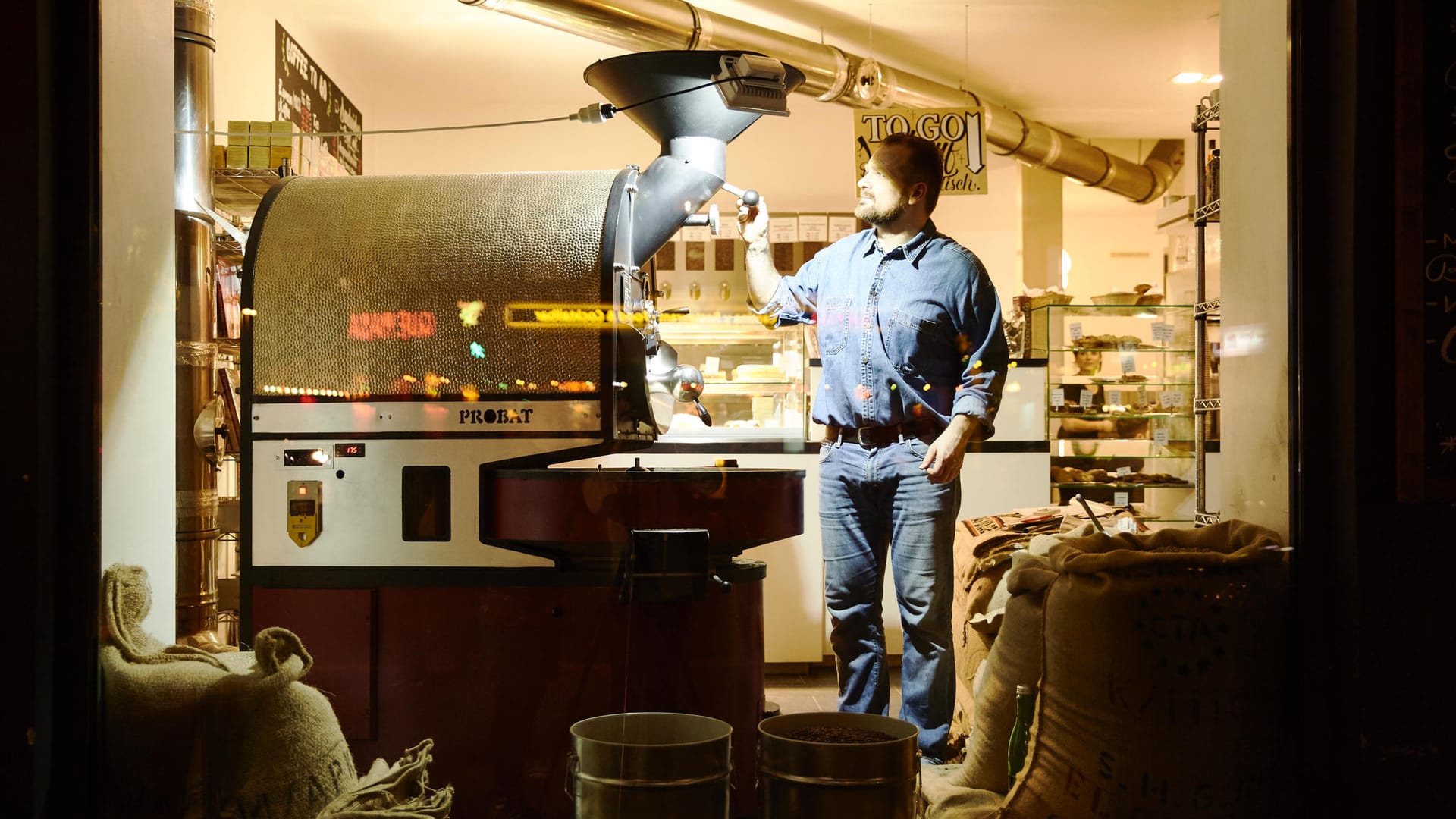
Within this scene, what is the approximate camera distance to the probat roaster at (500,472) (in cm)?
177

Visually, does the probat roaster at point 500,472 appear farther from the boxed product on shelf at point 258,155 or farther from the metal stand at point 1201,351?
the metal stand at point 1201,351

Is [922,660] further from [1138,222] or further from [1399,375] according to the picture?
[1138,222]

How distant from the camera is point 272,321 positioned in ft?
6.15

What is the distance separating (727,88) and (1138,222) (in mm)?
2540

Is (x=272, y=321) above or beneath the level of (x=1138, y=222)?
beneath

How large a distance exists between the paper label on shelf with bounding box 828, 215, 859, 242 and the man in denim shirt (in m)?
0.01

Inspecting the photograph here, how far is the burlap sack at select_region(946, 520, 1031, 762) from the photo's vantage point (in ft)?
7.29

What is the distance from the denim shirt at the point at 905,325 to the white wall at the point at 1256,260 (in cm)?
44

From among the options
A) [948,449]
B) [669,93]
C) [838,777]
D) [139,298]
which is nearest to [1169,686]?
[838,777]

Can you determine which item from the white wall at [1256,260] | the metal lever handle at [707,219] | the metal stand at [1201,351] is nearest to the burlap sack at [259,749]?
the metal lever handle at [707,219]

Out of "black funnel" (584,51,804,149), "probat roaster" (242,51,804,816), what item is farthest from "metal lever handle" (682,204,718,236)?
"black funnel" (584,51,804,149)

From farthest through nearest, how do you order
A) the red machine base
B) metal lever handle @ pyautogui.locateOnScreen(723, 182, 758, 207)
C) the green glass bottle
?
1. metal lever handle @ pyautogui.locateOnScreen(723, 182, 758, 207)
2. the red machine base
3. the green glass bottle

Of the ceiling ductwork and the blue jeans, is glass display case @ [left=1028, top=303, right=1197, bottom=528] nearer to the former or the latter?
the ceiling ductwork

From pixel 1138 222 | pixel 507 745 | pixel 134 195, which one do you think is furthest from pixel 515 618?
pixel 1138 222
